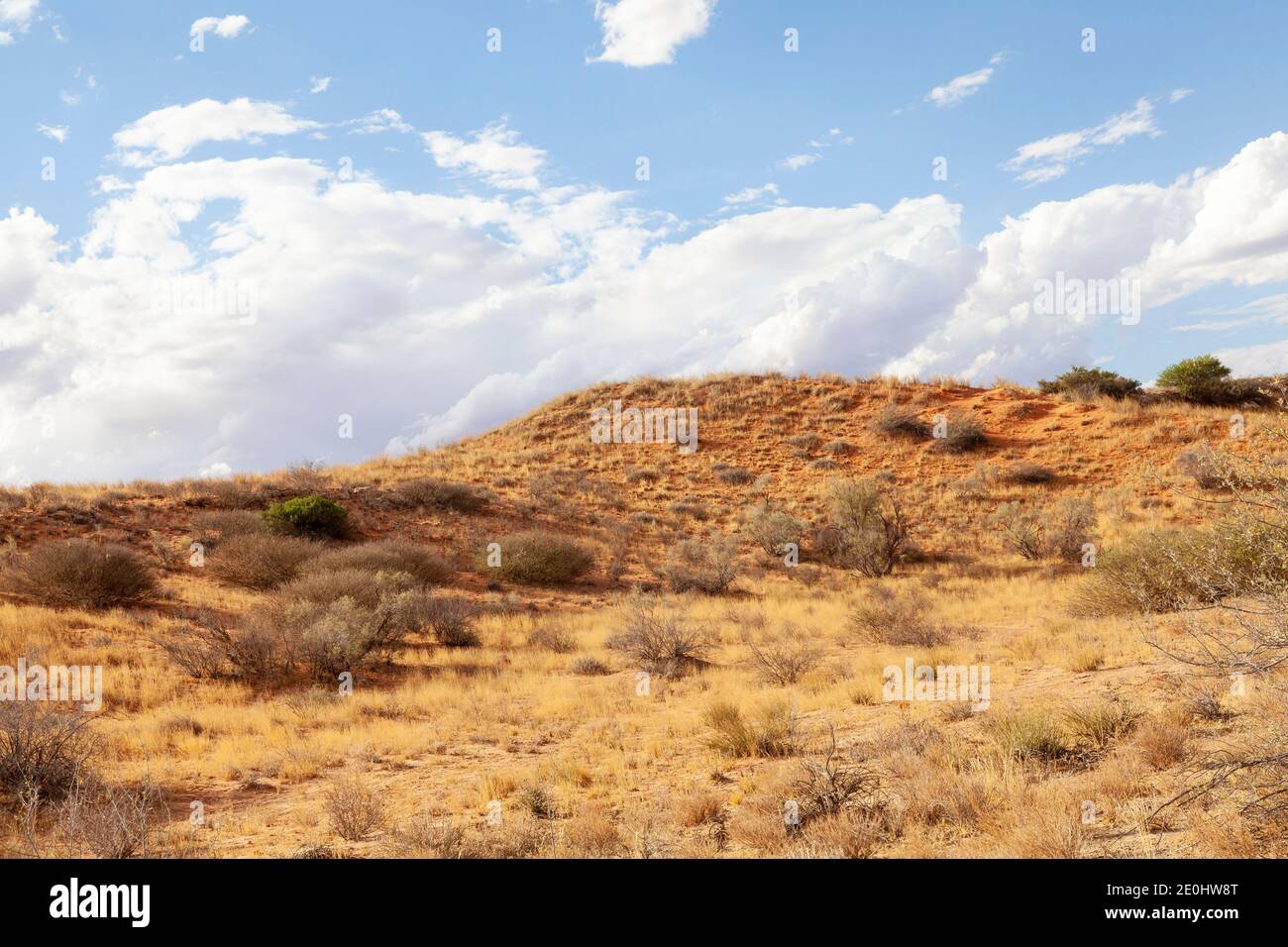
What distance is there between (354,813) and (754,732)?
148 inches

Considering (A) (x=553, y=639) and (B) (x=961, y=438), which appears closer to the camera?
(A) (x=553, y=639)

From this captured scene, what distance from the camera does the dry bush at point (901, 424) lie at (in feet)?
113

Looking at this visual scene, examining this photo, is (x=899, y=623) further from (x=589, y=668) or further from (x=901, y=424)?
(x=901, y=424)

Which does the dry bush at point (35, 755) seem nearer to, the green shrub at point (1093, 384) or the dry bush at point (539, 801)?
the dry bush at point (539, 801)

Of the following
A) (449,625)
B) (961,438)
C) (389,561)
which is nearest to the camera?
(449,625)

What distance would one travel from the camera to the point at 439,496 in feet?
92.0

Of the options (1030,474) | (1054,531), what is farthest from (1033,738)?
(1030,474)

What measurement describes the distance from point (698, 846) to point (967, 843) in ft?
5.48

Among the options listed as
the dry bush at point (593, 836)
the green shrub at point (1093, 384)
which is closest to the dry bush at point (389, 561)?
the dry bush at point (593, 836)

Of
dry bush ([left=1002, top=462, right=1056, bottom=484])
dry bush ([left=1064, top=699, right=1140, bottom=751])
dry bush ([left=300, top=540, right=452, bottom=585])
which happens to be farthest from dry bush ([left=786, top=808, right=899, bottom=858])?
dry bush ([left=1002, top=462, right=1056, bottom=484])

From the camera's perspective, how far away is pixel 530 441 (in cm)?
3716

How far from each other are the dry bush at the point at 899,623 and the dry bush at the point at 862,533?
5380 mm
